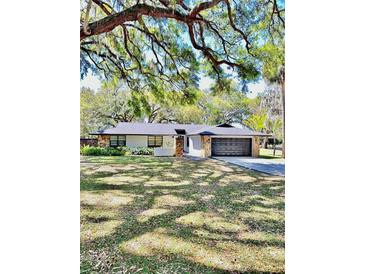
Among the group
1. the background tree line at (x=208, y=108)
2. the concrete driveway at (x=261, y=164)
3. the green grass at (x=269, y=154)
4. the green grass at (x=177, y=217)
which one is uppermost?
the background tree line at (x=208, y=108)

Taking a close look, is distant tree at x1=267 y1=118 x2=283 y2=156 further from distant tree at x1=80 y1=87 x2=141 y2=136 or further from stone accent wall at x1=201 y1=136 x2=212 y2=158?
distant tree at x1=80 y1=87 x2=141 y2=136

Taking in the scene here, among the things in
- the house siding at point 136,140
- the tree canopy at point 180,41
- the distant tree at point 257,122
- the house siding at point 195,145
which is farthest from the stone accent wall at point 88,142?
the distant tree at point 257,122

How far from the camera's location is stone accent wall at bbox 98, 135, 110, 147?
2562 millimetres

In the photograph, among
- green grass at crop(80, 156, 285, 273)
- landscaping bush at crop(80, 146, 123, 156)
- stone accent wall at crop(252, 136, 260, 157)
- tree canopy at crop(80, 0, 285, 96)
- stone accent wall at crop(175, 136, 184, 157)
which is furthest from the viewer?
stone accent wall at crop(252, 136, 260, 157)

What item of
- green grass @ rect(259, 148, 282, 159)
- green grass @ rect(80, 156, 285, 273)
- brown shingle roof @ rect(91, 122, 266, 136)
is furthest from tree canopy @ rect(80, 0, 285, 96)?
green grass @ rect(80, 156, 285, 273)

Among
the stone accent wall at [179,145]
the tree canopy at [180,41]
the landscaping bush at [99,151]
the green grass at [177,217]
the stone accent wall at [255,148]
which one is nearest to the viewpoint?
the green grass at [177,217]

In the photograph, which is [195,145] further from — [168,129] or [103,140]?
[103,140]

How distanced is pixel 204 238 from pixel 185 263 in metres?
0.25

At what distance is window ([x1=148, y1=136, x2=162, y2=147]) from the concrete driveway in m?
0.60

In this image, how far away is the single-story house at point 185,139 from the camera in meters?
2.66

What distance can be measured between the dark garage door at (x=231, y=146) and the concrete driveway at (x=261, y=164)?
0.06 m

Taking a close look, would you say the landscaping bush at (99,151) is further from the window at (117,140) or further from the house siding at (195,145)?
the house siding at (195,145)
